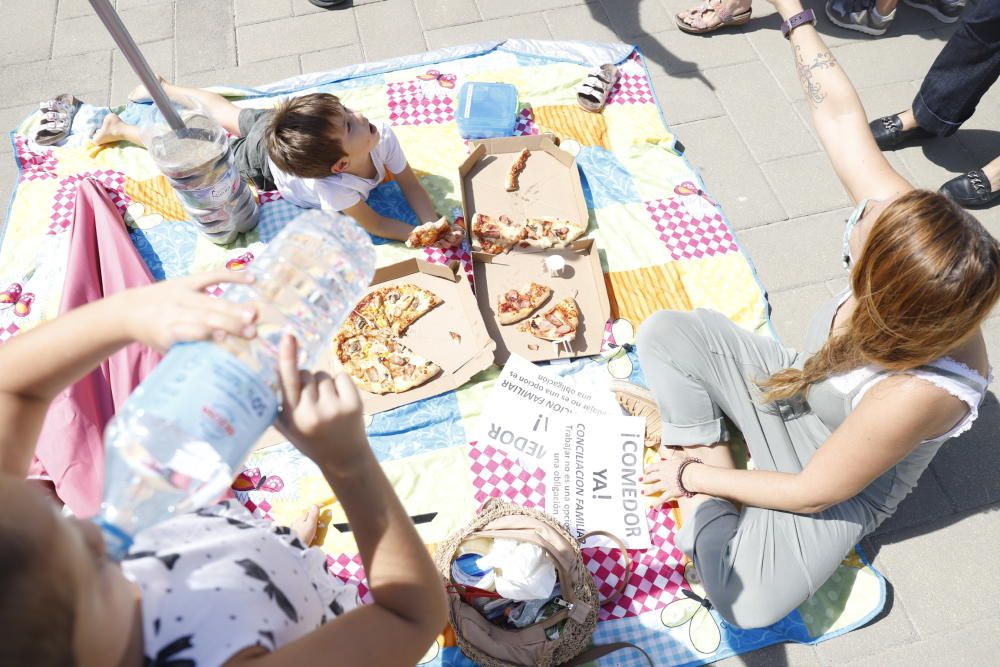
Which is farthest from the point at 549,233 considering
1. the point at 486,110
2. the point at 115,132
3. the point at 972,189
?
the point at 115,132

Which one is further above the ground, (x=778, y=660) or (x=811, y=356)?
(x=811, y=356)

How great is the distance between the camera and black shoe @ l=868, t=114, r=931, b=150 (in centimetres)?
383

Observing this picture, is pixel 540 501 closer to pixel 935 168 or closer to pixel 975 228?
pixel 975 228

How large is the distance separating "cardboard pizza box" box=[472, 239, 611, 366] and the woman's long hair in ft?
4.23

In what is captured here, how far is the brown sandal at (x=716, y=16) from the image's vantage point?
4.31 meters

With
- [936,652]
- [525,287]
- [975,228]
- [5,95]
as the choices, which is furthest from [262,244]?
[936,652]

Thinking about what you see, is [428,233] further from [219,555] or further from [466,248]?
[219,555]

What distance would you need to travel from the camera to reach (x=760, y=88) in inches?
165

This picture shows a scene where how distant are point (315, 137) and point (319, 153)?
72 millimetres

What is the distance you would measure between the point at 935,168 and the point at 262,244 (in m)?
3.92

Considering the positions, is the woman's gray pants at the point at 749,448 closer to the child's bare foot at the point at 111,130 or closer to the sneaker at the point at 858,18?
the sneaker at the point at 858,18

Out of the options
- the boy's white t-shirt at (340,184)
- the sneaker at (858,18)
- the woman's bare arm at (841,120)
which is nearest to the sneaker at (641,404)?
the woman's bare arm at (841,120)

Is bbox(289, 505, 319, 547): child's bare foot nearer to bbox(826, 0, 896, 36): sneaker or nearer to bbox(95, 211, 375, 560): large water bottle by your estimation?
bbox(95, 211, 375, 560): large water bottle

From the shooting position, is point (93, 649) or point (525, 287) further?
point (525, 287)
